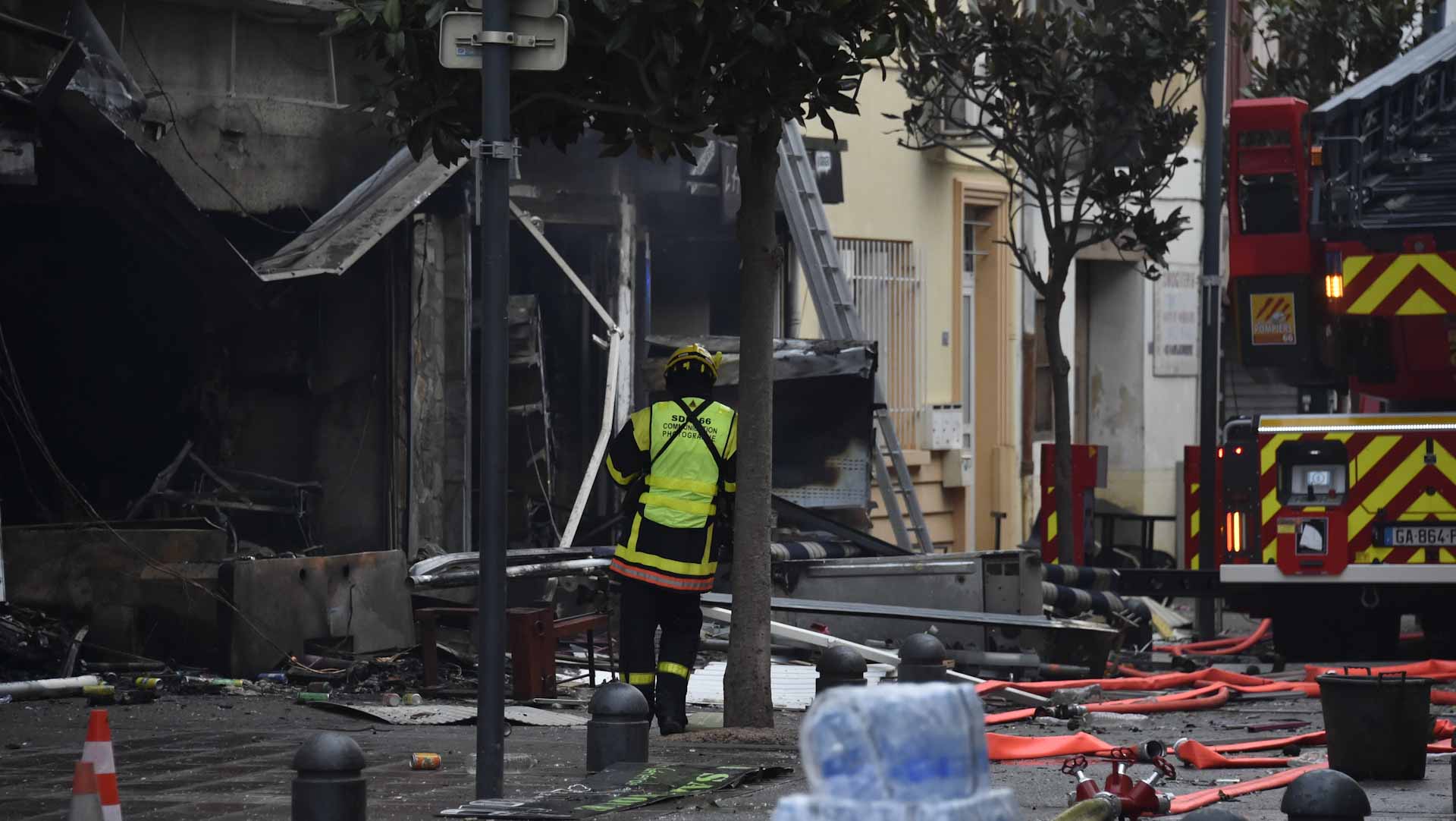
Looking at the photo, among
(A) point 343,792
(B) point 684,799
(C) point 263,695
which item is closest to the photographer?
(A) point 343,792

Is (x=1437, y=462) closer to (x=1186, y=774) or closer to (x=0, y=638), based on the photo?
(x=1186, y=774)

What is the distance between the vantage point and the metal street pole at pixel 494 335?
601 centimetres

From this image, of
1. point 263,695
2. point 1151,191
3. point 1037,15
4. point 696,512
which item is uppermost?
point 1037,15

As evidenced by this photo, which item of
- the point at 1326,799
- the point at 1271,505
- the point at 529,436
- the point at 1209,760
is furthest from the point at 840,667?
the point at 529,436

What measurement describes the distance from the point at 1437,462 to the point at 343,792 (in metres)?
8.76

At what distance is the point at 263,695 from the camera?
1023 cm

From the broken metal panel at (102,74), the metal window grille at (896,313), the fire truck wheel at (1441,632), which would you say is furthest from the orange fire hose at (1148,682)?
the metal window grille at (896,313)

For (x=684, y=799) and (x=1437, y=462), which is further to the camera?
(x=1437, y=462)

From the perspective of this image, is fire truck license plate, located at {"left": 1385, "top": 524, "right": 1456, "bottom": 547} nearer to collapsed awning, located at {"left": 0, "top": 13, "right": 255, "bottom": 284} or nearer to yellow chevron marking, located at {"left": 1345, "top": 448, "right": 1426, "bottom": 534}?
yellow chevron marking, located at {"left": 1345, "top": 448, "right": 1426, "bottom": 534}

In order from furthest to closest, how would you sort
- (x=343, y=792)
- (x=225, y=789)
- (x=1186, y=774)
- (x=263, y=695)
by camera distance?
(x=263, y=695), (x=1186, y=774), (x=225, y=789), (x=343, y=792)

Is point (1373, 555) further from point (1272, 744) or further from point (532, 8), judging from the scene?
point (532, 8)

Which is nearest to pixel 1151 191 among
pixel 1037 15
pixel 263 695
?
pixel 1037 15

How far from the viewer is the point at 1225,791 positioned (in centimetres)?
709

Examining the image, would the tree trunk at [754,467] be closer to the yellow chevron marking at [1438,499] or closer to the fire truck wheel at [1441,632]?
the yellow chevron marking at [1438,499]
